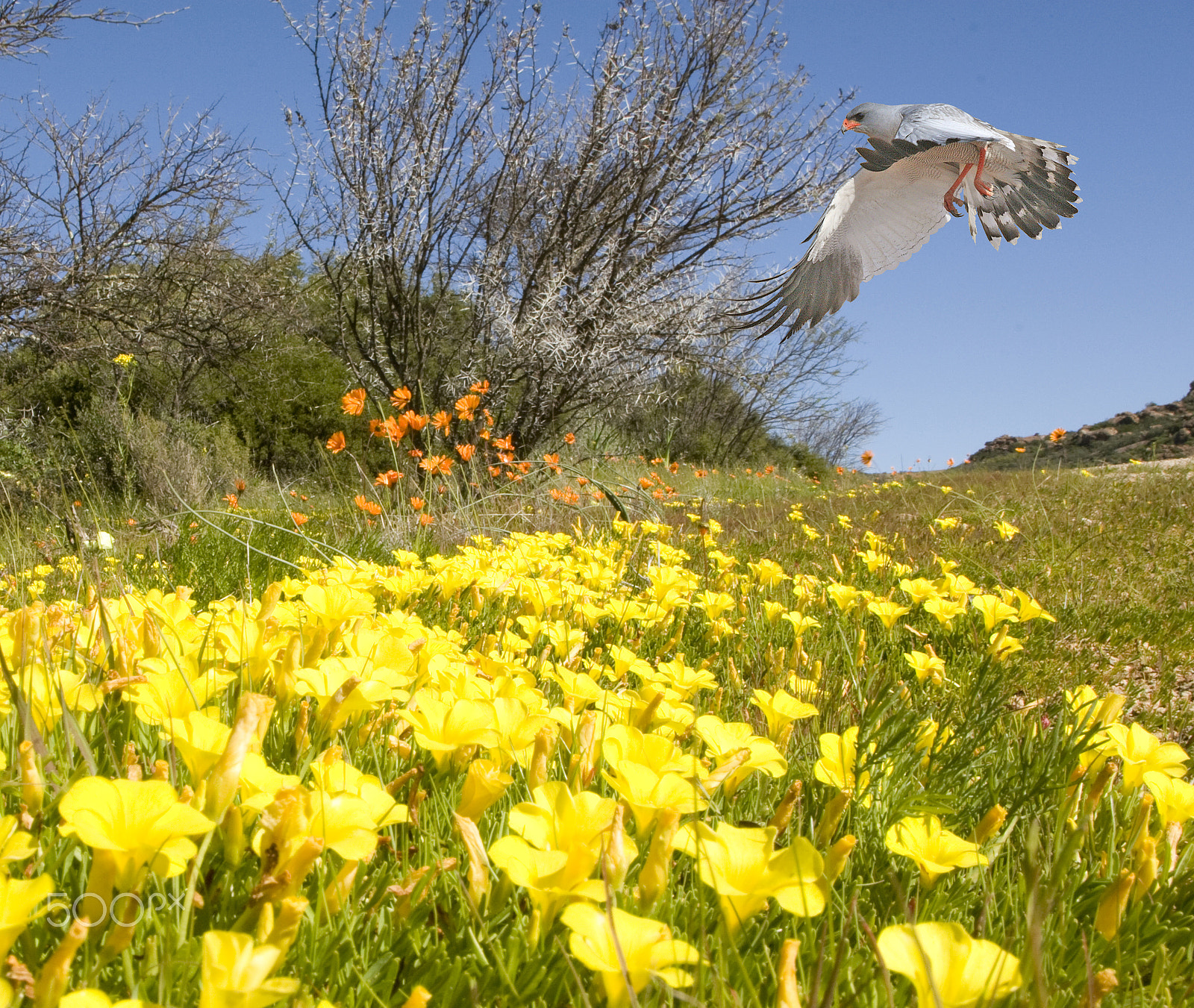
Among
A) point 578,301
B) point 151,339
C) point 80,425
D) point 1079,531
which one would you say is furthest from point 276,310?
point 1079,531

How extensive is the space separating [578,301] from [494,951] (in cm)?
778

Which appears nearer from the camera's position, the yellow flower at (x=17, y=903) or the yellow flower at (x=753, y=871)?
the yellow flower at (x=17, y=903)

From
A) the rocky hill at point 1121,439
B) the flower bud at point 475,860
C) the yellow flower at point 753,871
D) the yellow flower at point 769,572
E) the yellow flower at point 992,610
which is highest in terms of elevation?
the rocky hill at point 1121,439

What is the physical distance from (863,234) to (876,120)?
0.95 metres

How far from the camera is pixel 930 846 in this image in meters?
0.90

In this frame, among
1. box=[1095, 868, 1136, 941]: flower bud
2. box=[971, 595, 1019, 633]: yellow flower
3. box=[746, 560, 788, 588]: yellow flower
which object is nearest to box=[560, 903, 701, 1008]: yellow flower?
box=[1095, 868, 1136, 941]: flower bud

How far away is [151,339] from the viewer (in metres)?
8.98

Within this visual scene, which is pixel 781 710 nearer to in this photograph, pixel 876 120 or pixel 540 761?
pixel 540 761

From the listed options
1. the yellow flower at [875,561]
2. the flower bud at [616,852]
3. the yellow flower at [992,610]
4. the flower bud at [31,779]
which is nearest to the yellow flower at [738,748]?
the flower bud at [616,852]

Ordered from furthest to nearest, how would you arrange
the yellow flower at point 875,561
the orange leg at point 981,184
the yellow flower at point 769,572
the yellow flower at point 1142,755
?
the orange leg at point 981,184, the yellow flower at point 875,561, the yellow flower at point 769,572, the yellow flower at point 1142,755

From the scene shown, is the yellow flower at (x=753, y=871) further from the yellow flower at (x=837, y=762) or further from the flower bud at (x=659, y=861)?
the yellow flower at (x=837, y=762)

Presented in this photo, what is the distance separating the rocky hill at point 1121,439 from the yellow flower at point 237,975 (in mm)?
32042

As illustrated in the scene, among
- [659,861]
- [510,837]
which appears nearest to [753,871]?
[659,861]

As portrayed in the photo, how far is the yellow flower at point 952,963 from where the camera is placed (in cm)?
59
